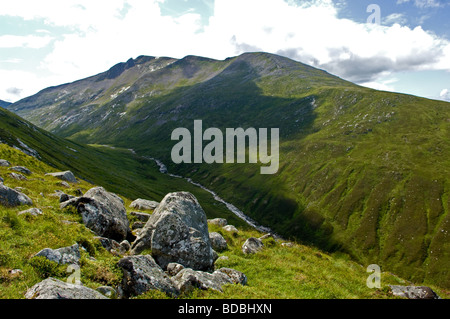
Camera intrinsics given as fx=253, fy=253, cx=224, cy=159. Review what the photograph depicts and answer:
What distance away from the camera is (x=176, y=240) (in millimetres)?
19359

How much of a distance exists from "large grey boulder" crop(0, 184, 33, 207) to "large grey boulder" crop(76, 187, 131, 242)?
10.5 ft

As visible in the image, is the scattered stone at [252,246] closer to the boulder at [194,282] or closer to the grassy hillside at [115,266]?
the grassy hillside at [115,266]

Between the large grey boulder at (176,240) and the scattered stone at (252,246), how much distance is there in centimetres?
478

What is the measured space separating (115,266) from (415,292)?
19.0 meters

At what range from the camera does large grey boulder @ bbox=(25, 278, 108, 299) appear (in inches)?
372

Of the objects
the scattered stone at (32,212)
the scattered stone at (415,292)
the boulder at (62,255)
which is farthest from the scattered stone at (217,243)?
the scattered stone at (32,212)

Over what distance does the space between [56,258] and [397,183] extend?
184361 millimetres

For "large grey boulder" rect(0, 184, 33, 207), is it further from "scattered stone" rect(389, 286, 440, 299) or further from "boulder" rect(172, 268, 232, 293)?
"scattered stone" rect(389, 286, 440, 299)

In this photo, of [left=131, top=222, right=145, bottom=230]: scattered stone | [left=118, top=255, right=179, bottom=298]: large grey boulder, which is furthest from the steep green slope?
[left=118, top=255, right=179, bottom=298]: large grey boulder

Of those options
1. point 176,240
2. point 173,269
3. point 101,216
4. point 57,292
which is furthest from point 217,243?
point 57,292

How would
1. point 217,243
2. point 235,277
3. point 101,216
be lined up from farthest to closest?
point 217,243 → point 101,216 → point 235,277

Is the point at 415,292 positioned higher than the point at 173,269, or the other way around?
the point at 173,269

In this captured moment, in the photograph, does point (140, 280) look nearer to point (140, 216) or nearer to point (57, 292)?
point (57, 292)
